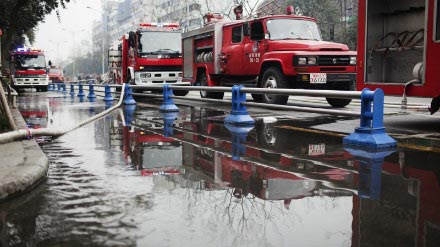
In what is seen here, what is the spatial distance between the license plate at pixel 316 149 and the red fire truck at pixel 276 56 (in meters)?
5.73

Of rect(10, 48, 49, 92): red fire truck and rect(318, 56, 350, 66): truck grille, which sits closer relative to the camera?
rect(318, 56, 350, 66): truck grille

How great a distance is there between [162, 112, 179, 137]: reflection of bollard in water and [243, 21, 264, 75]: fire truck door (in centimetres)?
302

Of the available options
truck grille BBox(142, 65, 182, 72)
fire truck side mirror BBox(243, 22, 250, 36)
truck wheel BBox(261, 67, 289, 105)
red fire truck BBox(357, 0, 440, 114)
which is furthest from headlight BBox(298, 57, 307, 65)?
truck grille BBox(142, 65, 182, 72)

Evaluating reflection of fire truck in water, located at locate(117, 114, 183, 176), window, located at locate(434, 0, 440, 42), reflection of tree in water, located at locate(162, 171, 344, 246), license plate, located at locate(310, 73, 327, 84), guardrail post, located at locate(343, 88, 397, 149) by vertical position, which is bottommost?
reflection of tree in water, located at locate(162, 171, 344, 246)

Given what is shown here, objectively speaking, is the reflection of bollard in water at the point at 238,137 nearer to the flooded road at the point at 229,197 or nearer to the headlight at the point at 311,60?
the flooded road at the point at 229,197

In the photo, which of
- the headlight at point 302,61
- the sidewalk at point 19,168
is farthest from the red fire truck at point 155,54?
the sidewalk at point 19,168

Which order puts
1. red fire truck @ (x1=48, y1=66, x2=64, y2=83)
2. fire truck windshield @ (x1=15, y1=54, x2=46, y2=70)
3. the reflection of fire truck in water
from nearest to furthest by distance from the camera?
1. the reflection of fire truck in water
2. fire truck windshield @ (x1=15, y1=54, x2=46, y2=70)
3. red fire truck @ (x1=48, y1=66, x2=64, y2=83)

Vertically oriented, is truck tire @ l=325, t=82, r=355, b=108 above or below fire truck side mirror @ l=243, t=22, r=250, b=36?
below

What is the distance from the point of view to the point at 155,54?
21281 mm

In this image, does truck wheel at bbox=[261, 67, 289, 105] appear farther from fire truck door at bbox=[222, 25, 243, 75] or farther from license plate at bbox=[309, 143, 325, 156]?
license plate at bbox=[309, 143, 325, 156]

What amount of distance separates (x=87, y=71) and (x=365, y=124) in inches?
4676

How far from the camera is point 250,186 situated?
451 centimetres

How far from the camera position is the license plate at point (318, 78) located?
40.6ft

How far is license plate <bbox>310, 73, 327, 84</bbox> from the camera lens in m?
12.4
